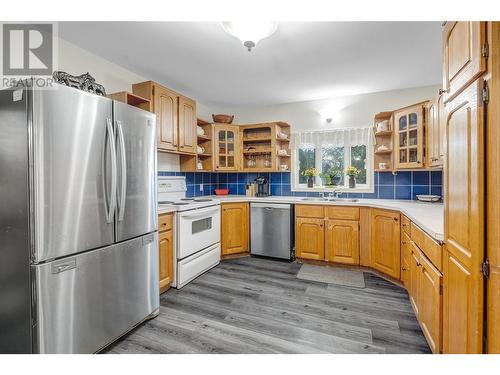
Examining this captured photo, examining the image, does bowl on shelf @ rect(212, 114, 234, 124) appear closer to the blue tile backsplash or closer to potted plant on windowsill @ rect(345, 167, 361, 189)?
the blue tile backsplash

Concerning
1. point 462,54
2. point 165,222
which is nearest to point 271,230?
point 165,222

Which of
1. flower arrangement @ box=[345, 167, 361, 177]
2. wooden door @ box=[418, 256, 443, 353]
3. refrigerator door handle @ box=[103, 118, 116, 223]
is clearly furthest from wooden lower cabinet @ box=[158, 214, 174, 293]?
flower arrangement @ box=[345, 167, 361, 177]

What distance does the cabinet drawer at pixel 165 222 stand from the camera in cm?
244

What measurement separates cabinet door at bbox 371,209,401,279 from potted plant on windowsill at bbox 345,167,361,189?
0.77 metres

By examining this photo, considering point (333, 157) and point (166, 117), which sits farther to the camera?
point (333, 157)

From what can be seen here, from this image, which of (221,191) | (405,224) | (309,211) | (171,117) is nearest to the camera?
(405,224)

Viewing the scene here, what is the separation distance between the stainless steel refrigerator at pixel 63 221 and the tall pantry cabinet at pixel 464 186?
196 cm

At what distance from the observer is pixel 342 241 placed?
319 cm

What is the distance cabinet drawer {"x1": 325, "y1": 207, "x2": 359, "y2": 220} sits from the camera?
3121 millimetres

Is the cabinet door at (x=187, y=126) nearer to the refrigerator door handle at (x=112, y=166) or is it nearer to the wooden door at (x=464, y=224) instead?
the refrigerator door handle at (x=112, y=166)

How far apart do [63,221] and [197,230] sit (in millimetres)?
1661

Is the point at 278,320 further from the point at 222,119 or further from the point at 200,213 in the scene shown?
the point at 222,119
